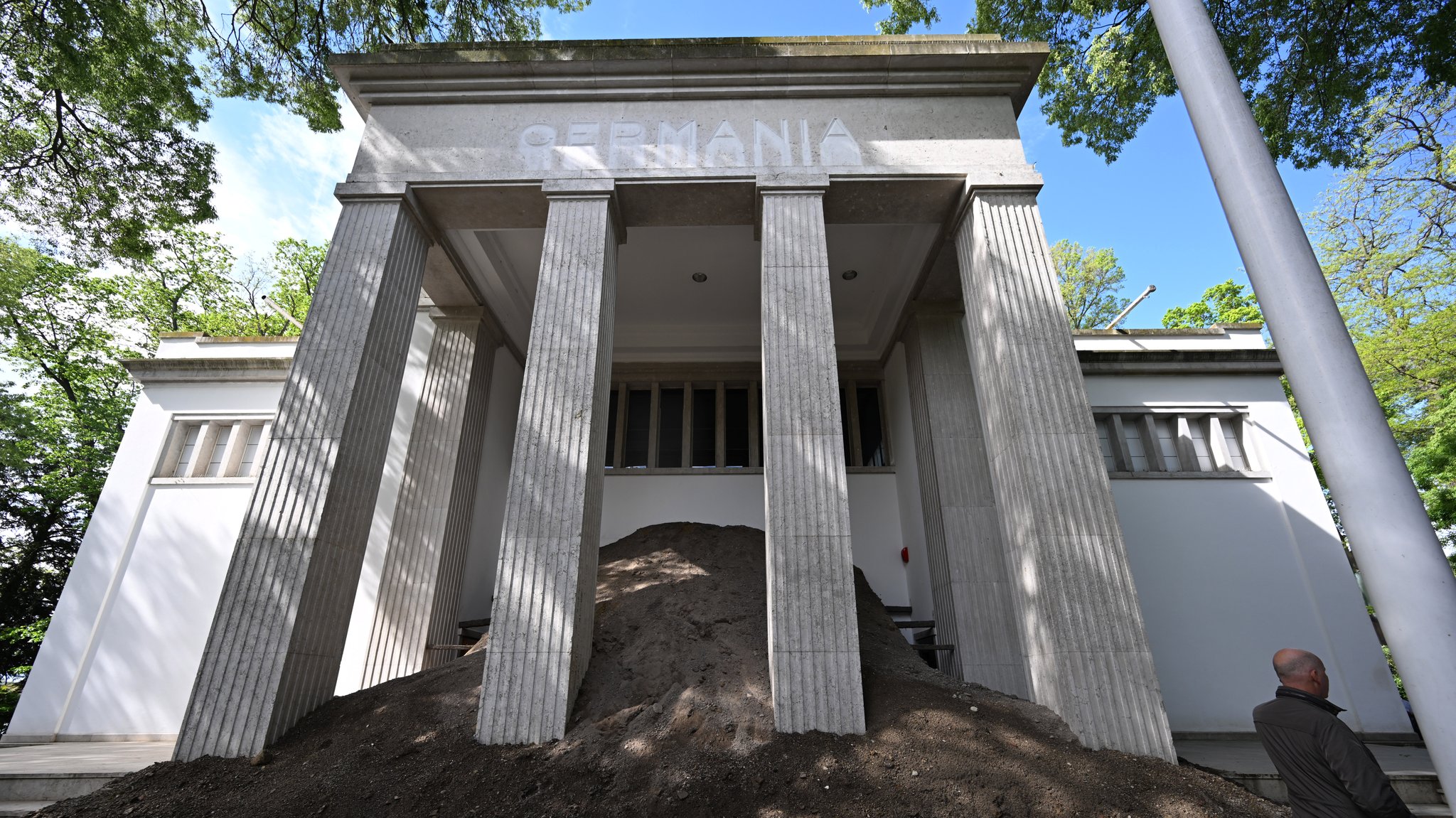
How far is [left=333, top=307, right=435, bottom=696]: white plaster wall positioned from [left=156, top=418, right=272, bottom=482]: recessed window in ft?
7.31

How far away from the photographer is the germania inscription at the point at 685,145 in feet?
26.4

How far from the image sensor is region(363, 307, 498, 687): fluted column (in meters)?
9.38

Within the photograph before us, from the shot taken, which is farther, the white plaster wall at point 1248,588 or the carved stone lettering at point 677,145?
the white plaster wall at point 1248,588

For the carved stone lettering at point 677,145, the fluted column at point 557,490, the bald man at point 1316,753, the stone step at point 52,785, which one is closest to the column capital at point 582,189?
the fluted column at point 557,490

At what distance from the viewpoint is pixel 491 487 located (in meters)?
11.9

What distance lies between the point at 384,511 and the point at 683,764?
7732 mm

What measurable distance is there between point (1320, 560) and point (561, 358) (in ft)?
36.8

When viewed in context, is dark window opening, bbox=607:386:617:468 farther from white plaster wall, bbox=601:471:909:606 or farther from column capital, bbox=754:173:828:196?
column capital, bbox=754:173:828:196

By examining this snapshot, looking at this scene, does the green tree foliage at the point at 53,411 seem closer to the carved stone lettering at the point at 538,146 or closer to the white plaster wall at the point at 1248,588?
the carved stone lettering at the point at 538,146

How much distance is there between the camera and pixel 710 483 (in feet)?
41.3

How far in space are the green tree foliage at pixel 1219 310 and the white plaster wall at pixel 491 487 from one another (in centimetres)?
2234

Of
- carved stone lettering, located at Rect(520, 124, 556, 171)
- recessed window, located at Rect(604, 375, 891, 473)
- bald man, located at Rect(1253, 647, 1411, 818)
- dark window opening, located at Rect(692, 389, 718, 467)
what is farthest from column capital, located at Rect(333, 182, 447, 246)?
bald man, located at Rect(1253, 647, 1411, 818)

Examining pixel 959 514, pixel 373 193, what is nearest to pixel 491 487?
pixel 373 193

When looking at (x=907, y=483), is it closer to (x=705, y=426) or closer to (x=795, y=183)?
Result: (x=705, y=426)
